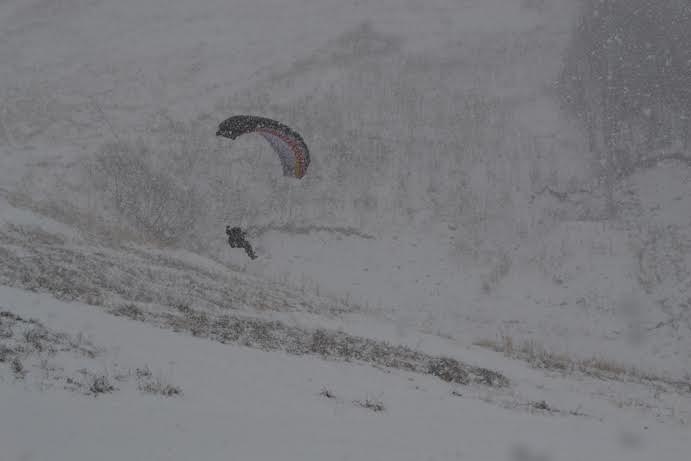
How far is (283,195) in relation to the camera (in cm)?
4141

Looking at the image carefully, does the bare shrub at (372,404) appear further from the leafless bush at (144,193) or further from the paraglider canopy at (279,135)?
the leafless bush at (144,193)

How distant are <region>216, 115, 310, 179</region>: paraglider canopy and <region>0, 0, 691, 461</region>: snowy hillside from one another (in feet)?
14.7

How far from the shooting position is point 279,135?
1482cm

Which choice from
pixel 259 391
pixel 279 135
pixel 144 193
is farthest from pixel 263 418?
pixel 144 193

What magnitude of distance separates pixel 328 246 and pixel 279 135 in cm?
2278

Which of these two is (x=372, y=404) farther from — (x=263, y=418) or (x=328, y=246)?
(x=328, y=246)

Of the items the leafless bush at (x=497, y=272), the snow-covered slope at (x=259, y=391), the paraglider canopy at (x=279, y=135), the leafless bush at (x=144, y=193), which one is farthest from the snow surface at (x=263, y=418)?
the leafless bush at (x=144, y=193)

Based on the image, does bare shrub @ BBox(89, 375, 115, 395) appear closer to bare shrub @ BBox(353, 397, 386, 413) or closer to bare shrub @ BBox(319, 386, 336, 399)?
bare shrub @ BBox(319, 386, 336, 399)

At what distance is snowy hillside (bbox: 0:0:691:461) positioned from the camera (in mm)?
5234

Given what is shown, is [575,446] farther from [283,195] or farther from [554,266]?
[283,195]

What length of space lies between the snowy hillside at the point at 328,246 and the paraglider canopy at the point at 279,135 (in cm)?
447

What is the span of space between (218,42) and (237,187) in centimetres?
2073

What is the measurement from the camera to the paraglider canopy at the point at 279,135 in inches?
528

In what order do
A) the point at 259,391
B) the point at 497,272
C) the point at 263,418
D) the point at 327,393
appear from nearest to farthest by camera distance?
the point at 263,418
the point at 259,391
the point at 327,393
the point at 497,272
